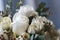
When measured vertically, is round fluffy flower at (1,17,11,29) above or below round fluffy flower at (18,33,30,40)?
above

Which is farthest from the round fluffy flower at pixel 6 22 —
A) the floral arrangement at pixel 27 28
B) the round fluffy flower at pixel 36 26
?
the round fluffy flower at pixel 36 26

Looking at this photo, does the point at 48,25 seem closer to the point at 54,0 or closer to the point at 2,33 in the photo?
the point at 2,33

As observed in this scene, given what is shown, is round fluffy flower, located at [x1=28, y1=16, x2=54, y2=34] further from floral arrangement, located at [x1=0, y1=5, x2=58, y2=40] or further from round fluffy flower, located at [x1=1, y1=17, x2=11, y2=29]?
round fluffy flower, located at [x1=1, y1=17, x2=11, y2=29]

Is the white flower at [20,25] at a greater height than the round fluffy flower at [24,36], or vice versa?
the white flower at [20,25]

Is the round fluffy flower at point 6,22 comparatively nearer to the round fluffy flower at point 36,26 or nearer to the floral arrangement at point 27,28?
the floral arrangement at point 27,28

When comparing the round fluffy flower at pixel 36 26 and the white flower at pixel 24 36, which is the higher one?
the round fluffy flower at pixel 36 26

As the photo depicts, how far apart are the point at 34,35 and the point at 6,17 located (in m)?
0.20

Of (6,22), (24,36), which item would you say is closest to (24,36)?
(24,36)

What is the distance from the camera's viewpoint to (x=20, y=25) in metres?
0.70

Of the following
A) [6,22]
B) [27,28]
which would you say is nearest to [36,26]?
[27,28]

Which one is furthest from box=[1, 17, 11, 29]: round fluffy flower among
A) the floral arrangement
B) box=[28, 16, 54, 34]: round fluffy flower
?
box=[28, 16, 54, 34]: round fluffy flower

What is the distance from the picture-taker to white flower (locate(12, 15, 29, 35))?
696 mm

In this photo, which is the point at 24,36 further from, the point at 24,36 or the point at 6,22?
the point at 6,22

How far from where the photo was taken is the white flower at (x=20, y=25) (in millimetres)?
696
